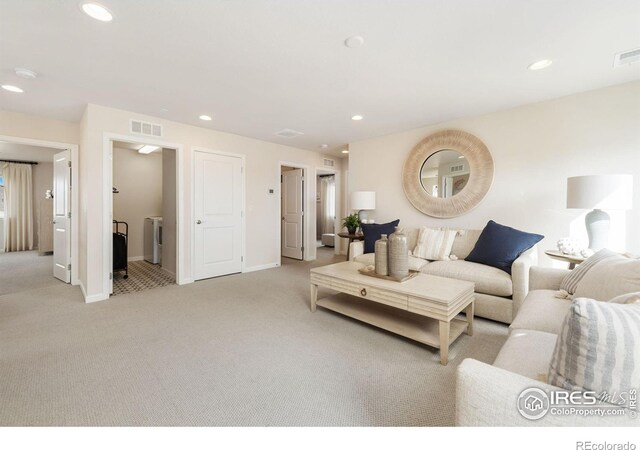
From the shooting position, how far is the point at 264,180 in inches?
194

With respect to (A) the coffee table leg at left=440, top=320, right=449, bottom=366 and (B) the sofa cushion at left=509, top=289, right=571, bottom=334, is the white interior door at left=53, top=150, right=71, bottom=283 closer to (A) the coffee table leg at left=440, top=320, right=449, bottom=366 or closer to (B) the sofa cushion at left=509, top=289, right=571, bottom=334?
(A) the coffee table leg at left=440, top=320, right=449, bottom=366

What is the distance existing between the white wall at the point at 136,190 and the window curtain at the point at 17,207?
3241 mm

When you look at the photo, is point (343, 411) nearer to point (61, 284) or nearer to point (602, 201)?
point (602, 201)

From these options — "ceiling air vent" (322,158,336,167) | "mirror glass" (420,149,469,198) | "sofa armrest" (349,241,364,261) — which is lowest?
"sofa armrest" (349,241,364,261)

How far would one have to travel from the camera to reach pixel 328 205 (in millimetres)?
8164

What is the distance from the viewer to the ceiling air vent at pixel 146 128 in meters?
3.46

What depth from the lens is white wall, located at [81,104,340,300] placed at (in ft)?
10.5

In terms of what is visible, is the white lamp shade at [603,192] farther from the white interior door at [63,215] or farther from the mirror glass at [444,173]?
the white interior door at [63,215]

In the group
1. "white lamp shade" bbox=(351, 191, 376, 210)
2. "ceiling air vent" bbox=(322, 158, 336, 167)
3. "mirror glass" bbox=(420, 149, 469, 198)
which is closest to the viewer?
"mirror glass" bbox=(420, 149, 469, 198)

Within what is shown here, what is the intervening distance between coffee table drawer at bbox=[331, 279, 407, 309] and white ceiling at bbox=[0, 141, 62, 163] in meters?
5.80

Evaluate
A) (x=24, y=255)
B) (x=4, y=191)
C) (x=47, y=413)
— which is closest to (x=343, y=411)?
(x=47, y=413)

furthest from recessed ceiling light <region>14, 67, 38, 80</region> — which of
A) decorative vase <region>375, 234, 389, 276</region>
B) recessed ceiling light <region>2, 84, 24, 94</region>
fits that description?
decorative vase <region>375, 234, 389, 276</region>

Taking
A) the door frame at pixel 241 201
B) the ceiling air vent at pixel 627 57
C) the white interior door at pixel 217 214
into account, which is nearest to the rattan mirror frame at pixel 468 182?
the ceiling air vent at pixel 627 57

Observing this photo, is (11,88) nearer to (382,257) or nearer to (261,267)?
(261,267)
